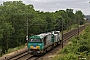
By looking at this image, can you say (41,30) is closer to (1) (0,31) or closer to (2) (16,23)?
(2) (16,23)

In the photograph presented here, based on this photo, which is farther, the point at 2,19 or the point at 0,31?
the point at 2,19

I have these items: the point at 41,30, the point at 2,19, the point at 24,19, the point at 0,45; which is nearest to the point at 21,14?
the point at 24,19

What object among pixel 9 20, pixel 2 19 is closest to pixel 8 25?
pixel 2 19

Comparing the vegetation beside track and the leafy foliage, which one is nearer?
the vegetation beside track

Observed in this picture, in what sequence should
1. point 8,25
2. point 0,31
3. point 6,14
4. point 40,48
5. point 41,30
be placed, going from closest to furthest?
1. point 40,48
2. point 0,31
3. point 8,25
4. point 6,14
5. point 41,30

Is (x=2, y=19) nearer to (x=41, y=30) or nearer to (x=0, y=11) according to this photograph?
(x=0, y=11)

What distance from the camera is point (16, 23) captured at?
59094mm

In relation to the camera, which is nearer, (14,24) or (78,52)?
(78,52)

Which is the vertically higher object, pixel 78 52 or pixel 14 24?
pixel 14 24

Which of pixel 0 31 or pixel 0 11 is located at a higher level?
Result: pixel 0 11

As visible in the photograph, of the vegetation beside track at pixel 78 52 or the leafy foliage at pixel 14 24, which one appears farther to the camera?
the leafy foliage at pixel 14 24

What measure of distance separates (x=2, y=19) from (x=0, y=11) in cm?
465

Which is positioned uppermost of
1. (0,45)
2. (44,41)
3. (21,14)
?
(21,14)

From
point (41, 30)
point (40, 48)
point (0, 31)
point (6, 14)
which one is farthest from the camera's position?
point (41, 30)
